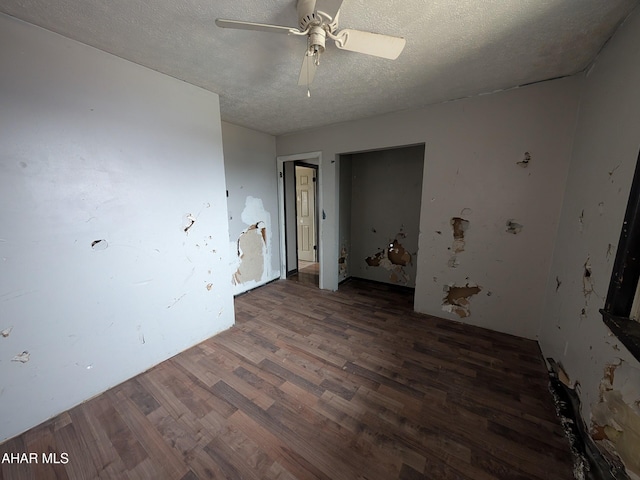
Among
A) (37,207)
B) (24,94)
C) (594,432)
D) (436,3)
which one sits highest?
(436,3)

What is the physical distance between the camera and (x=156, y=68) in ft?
5.35

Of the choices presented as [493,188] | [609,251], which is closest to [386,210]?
[493,188]

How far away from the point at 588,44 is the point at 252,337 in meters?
3.21

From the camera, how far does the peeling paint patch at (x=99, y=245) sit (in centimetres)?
146

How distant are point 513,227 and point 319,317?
209 cm

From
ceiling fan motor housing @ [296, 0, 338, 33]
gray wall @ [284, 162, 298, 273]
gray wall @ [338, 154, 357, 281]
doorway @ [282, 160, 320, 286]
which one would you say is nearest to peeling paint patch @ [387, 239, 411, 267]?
gray wall @ [338, 154, 357, 281]

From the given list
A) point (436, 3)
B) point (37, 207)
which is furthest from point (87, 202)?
point (436, 3)

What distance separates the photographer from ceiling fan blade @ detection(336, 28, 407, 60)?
1.09 m

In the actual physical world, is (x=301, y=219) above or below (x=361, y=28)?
below

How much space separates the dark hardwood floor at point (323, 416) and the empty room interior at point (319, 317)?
0.05 ft

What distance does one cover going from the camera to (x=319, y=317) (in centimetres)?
257

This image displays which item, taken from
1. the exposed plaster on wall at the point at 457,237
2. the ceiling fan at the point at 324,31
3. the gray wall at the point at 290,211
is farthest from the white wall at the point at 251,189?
the exposed plaster on wall at the point at 457,237

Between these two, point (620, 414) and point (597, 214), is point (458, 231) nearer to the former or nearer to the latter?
point (597, 214)

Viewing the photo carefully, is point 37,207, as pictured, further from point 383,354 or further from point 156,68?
point 383,354
